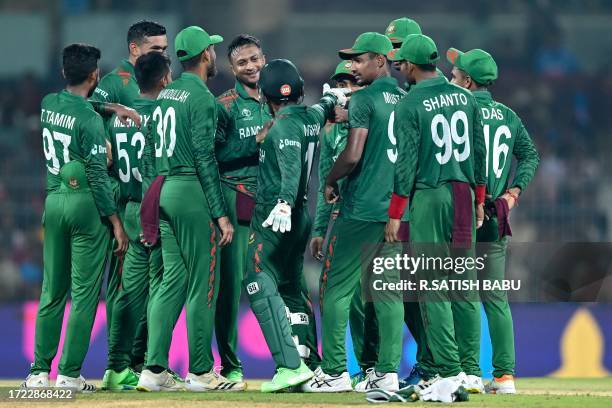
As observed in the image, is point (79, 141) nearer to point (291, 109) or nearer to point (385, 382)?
point (291, 109)

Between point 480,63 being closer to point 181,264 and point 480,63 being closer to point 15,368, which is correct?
point 181,264

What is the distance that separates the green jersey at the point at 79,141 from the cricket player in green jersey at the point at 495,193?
8.58 feet

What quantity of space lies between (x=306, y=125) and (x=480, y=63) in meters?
Result: 1.45

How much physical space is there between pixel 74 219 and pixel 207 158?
1.00m

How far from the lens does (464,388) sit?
8.09 metres

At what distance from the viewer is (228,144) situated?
30.8ft

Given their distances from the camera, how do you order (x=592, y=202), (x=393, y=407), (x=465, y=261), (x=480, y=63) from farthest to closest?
(x=592, y=202), (x=480, y=63), (x=465, y=261), (x=393, y=407)

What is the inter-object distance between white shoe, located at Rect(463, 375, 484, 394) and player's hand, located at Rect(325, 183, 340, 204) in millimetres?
1499

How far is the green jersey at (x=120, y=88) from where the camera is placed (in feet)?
32.3

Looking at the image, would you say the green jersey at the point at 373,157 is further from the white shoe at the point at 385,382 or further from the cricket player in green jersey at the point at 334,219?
the white shoe at the point at 385,382

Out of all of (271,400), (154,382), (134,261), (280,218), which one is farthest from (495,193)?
(154,382)

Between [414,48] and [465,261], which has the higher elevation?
[414,48]

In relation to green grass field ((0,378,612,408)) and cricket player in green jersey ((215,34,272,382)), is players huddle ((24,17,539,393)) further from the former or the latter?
green grass field ((0,378,612,408))

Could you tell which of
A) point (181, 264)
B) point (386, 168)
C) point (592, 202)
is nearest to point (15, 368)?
point (181, 264)
